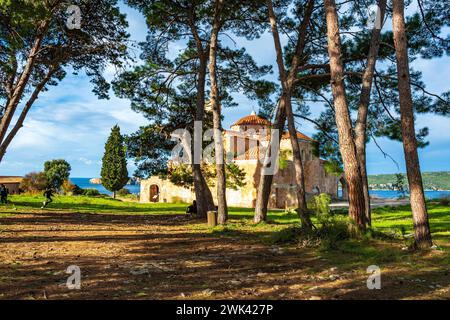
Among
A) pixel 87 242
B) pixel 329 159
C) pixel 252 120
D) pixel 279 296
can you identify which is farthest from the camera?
pixel 252 120

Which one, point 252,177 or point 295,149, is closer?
point 295,149

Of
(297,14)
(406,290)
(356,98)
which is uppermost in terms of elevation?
(297,14)

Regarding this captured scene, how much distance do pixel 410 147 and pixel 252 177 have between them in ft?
84.8

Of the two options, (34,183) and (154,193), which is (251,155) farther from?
(34,183)

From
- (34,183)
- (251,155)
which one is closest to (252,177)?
(251,155)

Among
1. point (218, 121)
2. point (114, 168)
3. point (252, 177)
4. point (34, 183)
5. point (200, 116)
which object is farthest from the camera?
point (114, 168)

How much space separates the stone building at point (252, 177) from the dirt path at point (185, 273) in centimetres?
2094

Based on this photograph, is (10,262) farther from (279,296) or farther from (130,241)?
(279,296)

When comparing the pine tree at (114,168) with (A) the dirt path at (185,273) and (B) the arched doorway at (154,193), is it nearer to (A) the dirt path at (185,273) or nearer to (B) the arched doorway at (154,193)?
(B) the arched doorway at (154,193)

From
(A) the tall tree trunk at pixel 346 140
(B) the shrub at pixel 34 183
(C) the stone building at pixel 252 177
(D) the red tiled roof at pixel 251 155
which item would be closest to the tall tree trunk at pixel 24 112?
(A) the tall tree trunk at pixel 346 140

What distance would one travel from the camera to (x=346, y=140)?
1008cm
